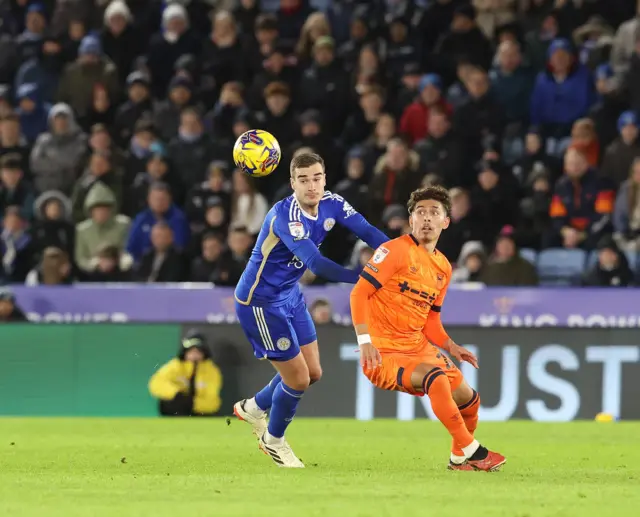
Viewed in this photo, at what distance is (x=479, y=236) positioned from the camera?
59.4ft

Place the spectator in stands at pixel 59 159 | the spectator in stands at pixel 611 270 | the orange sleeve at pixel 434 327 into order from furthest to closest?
the spectator in stands at pixel 59 159, the spectator in stands at pixel 611 270, the orange sleeve at pixel 434 327

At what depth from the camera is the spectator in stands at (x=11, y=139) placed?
20281 millimetres

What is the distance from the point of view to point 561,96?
64.0 ft

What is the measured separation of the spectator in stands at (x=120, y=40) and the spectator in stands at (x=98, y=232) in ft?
10.9

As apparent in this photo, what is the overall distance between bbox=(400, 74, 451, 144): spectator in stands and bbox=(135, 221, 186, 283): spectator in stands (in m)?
3.65

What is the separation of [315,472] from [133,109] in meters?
12.1

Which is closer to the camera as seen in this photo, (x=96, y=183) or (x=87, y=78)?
(x=96, y=183)

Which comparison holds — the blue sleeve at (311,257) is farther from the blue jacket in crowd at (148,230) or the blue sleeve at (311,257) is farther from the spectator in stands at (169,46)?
the spectator in stands at (169,46)

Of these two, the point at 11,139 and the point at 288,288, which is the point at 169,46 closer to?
the point at 11,139

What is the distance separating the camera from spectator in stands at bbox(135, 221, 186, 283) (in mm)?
18156

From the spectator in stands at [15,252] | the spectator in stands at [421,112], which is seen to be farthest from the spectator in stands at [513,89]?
the spectator in stands at [15,252]

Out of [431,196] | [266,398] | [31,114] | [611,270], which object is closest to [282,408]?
[266,398]

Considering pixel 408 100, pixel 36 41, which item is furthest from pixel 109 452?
pixel 36 41

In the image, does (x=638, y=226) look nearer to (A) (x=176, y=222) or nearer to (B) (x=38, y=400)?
(A) (x=176, y=222)
